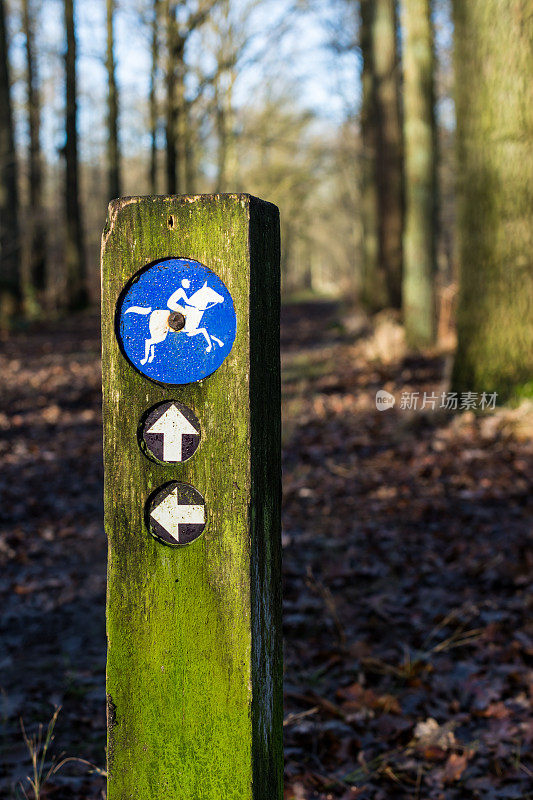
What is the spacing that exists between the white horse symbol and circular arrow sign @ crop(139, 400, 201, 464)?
122mm

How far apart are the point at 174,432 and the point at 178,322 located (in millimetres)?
237

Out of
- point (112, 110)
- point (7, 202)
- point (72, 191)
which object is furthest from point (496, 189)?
point (72, 191)

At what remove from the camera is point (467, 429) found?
6.50 m

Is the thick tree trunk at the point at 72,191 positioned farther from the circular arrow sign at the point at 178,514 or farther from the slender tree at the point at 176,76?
the circular arrow sign at the point at 178,514

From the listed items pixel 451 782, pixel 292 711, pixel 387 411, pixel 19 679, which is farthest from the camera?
pixel 387 411

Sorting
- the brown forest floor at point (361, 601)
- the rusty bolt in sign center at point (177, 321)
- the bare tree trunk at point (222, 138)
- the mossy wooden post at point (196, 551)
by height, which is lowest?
the brown forest floor at point (361, 601)

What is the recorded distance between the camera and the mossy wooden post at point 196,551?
4.99ft

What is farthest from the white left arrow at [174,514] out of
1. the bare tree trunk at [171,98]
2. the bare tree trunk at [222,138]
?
the bare tree trunk at [222,138]

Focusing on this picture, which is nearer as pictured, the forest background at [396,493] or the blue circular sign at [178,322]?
the blue circular sign at [178,322]

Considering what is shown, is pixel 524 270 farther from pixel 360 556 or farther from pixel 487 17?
pixel 360 556

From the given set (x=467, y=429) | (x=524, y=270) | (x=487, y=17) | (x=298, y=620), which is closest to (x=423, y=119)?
(x=487, y=17)

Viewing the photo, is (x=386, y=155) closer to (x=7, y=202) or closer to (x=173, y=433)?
(x=7, y=202)

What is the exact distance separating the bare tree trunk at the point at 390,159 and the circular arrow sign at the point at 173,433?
589 inches

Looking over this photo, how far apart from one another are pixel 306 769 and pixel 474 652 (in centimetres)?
119
